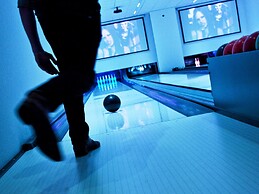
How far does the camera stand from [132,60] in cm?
945

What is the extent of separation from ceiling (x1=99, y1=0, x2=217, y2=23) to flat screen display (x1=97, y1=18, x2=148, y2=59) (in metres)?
0.33

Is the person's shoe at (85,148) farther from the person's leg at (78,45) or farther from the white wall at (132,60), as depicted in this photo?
the white wall at (132,60)

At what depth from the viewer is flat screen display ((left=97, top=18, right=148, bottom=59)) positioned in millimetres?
9383

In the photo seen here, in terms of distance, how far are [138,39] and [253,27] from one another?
3.80 m

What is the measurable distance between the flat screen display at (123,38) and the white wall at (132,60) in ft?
0.45

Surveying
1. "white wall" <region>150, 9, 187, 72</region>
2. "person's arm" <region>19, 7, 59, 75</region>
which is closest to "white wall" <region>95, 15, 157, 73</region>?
"white wall" <region>150, 9, 187, 72</region>

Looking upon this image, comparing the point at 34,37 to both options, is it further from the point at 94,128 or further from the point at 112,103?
the point at 112,103

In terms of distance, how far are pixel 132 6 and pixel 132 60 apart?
7.10 feet

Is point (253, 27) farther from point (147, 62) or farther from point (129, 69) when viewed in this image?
point (129, 69)

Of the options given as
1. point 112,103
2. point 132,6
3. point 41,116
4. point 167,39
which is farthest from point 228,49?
point 167,39

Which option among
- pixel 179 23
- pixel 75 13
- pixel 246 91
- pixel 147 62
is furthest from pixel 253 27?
pixel 75 13

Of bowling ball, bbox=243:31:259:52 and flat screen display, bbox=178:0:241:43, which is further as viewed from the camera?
flat screen display, bbox=178:0:241:43

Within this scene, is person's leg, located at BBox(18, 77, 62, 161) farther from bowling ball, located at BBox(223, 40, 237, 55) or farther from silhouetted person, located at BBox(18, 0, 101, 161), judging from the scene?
bowling ball, located at BBox(223, 40, 237, 55)

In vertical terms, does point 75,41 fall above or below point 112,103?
above
